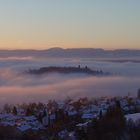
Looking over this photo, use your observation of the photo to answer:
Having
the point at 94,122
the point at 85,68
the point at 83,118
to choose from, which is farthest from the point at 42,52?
the point at 94,122

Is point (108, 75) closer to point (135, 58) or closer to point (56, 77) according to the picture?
point (56, 77)

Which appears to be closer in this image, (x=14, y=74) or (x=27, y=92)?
(x=27, y=92)

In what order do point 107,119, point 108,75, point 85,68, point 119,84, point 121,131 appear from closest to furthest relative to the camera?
point 121,131 → point 107,119 → point 119,84 → point 85,68 → point 108,75

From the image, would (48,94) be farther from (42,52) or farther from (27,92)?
(42,52)

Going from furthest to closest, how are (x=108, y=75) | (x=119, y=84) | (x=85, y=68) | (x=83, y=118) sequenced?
A: (x=108, y=75)
(x=85, y=68)
(x=119, y=84)
(x=83, y=118)

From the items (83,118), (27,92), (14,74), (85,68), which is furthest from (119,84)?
(83,118)

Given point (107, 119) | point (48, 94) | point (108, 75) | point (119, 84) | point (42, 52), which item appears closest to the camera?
point (107, 119)

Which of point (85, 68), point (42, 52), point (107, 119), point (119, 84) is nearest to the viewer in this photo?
point (107, 119)

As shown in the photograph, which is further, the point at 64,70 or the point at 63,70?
the point at 63,70

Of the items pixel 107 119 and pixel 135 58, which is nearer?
pixel 107 119
